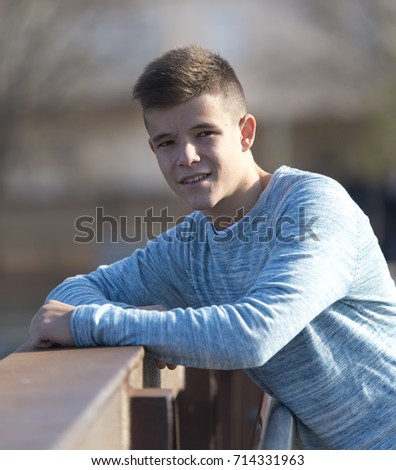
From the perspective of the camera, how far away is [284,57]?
109 feet

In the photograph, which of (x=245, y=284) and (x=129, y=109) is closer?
(x=245, y=284)

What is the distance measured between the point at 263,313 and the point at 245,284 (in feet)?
2.14

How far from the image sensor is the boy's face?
142 inches

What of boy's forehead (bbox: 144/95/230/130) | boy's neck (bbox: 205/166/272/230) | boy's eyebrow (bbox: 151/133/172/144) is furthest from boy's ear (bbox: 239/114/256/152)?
boy's eyebrow (bbox: 151/133/172/144)

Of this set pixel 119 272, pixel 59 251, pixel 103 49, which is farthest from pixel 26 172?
pixel 119 272

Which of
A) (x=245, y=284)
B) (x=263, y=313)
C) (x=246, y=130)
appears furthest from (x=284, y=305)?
(x=246, y=130)

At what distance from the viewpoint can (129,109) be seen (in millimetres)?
32094

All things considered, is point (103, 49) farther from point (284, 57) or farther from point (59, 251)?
point (284, 57)

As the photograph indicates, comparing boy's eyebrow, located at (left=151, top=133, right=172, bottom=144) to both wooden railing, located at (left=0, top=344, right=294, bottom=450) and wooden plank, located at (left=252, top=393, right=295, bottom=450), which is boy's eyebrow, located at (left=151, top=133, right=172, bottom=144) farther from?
wooden plank, located at (left=252, top=393, right=295, bottom=450)

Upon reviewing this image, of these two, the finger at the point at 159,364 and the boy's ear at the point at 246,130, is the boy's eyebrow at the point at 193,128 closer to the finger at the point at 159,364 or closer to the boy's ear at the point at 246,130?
the boy's ear at the point at 246,130

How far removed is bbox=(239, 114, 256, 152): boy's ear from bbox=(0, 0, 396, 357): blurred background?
33.6 ft

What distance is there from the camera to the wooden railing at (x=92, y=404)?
6.71 feet

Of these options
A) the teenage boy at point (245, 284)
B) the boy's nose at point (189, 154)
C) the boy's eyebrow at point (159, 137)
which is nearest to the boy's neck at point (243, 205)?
the teenage boy at point (245, 284)

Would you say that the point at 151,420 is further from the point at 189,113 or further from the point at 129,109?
the point at 129,109
